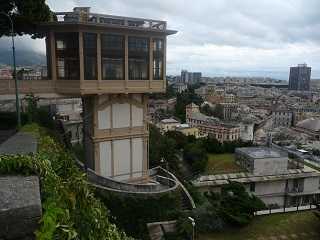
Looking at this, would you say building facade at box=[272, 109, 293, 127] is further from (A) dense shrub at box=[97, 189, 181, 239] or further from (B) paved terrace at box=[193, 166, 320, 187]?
(A) dense shrub at box=[97, 189, 181, 239]

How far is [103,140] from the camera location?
54.6ft

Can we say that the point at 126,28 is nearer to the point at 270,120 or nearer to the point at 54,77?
the point at 54,77

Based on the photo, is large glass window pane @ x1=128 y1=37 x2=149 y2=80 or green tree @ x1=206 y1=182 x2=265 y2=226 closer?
large glass window pane @ x1=128 y1=37 x2=149 y2=80

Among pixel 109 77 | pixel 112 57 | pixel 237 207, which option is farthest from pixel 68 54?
pixel 237 207

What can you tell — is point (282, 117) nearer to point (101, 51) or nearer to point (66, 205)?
point (101, 51)

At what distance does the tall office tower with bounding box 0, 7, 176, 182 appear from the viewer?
14.8m

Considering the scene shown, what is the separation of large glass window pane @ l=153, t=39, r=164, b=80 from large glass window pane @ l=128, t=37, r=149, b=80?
48 centimetres

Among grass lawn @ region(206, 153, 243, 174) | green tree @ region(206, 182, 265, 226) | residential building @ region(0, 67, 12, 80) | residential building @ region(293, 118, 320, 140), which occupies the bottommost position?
residential building @ region(293, 118, 320, 140)

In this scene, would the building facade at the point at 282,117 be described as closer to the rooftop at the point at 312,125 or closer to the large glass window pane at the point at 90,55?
the rooftop at the point at 312,125

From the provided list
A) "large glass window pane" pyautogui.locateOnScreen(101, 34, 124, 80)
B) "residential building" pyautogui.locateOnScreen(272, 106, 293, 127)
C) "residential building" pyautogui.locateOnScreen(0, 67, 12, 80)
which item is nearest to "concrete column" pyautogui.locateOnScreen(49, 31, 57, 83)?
"large glass window pane" pyautogui.locateOnScreen(101, 34, 124, 80)

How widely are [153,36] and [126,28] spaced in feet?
5.49

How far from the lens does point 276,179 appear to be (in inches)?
1346

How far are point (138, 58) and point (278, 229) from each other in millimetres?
12284

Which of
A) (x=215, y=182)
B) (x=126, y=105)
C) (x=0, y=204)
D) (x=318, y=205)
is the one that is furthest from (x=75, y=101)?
(x=0, y=204)
